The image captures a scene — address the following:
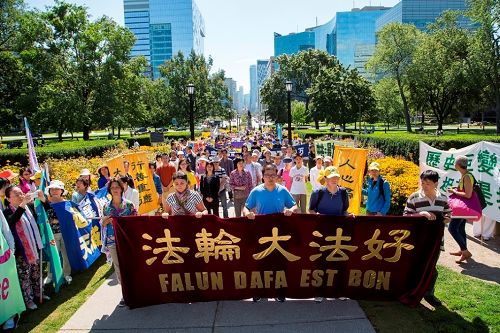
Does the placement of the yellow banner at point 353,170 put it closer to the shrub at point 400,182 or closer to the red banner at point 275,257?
the shrub at point 400,182

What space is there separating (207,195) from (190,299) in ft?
10.1

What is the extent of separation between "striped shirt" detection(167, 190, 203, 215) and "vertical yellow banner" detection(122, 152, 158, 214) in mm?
3693

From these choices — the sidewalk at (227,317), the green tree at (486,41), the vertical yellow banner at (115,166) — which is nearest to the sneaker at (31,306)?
the sidewalk at (227,317)

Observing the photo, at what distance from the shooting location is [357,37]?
170 m

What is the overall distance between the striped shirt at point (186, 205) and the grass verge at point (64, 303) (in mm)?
1952

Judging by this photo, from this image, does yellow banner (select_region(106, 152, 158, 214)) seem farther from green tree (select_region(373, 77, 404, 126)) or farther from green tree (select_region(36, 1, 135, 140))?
green tree (select_region(373, 77, 404, 126))

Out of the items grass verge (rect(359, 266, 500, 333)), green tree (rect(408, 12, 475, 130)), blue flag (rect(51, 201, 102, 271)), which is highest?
green tree (rect(408, 12, 475, 130))

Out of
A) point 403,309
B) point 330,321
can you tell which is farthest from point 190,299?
point 403,309

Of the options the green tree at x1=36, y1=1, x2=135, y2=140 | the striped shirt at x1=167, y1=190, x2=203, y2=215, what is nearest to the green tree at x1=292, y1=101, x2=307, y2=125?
the green tree at x1=36, y1=1, x2=135, y2=140

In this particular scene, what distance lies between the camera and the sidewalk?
15.3 feet

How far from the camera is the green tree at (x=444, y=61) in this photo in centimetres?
4000

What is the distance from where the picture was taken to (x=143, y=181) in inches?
367

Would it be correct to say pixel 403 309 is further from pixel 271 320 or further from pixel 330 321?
pixel 271 320

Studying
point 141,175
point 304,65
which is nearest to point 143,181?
point 141,175
